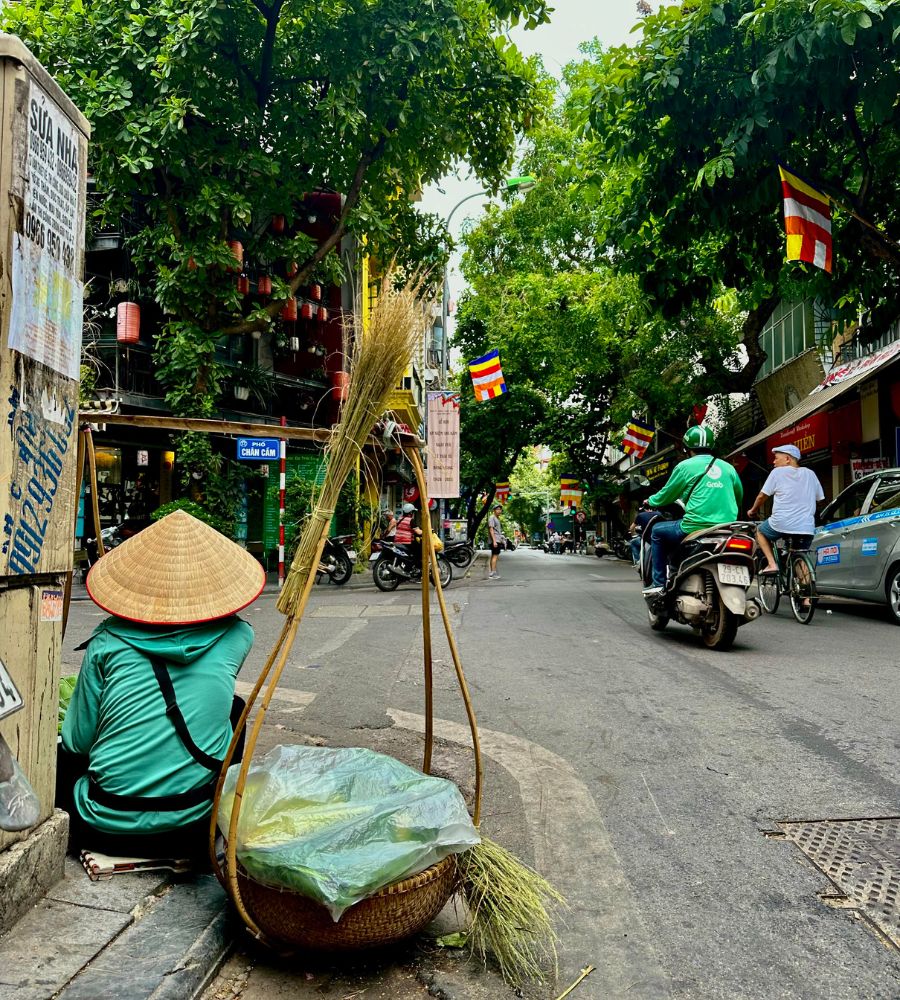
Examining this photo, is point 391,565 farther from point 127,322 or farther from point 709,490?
point 709,490

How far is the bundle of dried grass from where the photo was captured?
7.09 ft

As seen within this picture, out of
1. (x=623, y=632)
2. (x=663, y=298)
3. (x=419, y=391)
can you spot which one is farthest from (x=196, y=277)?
(x=419, y=391)

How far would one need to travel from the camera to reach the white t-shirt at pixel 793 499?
8750mm

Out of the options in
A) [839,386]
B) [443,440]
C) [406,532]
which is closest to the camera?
[839,386]

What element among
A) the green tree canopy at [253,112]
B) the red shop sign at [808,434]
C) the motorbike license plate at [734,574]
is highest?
the green tree canopy at [253,112]

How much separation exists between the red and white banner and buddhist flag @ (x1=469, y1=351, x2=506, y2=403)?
1494 millimetres

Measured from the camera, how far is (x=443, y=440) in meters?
19.0

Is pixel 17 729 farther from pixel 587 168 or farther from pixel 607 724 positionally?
pixel 587 168

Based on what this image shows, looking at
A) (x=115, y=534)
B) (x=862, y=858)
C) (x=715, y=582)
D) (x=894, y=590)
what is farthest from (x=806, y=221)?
(x=115, y=534)

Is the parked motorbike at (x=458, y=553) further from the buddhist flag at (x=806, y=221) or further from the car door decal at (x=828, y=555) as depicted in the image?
the buddhist flag at (x=806, y=221)

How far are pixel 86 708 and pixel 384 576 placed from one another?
11326 mm

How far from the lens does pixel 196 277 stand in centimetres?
1268

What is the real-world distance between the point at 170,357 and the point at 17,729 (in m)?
11.6

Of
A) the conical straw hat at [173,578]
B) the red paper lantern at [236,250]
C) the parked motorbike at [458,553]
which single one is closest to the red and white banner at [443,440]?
the parked motorbike at [458,553]
